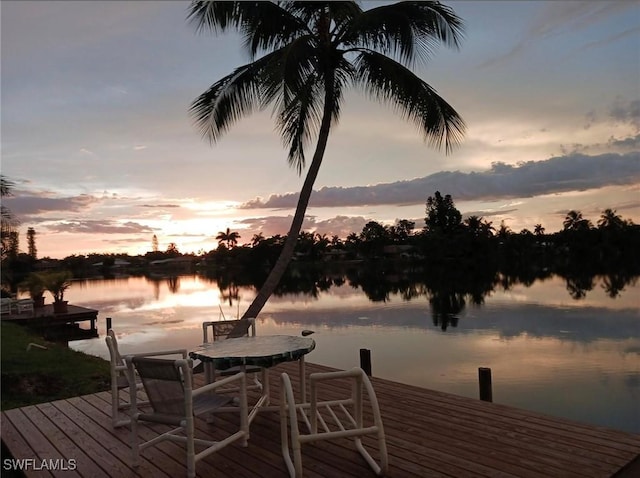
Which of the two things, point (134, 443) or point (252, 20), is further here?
point (252, 20)

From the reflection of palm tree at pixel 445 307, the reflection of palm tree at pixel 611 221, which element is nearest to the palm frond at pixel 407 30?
the reflection of palm tree at pixel 445 307

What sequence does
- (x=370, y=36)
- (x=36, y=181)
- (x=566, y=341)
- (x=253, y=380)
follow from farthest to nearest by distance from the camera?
(x=566, y=341) < (x=36, y=181) < (x=370, y=36) < (x=253, y=380)

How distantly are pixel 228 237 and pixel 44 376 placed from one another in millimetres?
68816

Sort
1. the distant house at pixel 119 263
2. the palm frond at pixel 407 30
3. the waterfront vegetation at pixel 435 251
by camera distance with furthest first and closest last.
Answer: the distant house at pixel 119 263, the waterfront vegetation at pixel 435 251, the palm frond at pixel 407 30

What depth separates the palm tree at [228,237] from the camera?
244 ft

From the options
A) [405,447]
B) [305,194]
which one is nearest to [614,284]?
[305,194]

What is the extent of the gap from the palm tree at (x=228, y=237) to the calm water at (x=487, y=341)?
50094 millimetres

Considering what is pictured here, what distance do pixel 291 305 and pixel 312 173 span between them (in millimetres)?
17145

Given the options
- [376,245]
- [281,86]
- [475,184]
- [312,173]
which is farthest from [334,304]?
[376,245]

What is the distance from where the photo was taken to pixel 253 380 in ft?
15.5

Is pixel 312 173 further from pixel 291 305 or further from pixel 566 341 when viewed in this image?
pixel 291 305

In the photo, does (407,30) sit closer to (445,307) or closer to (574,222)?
(445,307)

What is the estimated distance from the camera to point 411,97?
6.88 m

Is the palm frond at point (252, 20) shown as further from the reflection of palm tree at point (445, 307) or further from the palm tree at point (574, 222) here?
the palm tree at point (574, 222)
